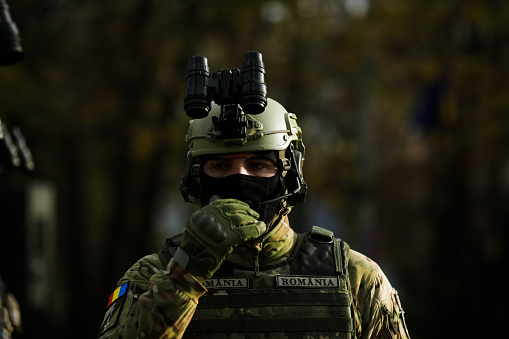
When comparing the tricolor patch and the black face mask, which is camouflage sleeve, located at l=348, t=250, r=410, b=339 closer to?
the black face mask

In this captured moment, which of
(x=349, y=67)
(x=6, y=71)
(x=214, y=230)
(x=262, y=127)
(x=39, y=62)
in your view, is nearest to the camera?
(x=214, y=230)

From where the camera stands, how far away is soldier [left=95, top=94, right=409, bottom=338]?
3.82 metres

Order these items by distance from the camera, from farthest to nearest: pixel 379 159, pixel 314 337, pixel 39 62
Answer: pixel 379 159
pixel 39 62
pixel 314 337

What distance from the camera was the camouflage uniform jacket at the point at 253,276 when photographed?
11.2 feet

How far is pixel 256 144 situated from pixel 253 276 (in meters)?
0.67

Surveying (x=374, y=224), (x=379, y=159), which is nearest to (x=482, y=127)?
(x=374, y=224)

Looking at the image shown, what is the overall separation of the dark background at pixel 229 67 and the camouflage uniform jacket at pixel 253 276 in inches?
343

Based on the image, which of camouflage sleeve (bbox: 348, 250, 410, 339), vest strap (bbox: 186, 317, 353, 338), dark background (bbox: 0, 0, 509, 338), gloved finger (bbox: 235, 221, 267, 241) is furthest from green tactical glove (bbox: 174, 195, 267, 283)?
dark background (bbox: 0, 0, 509, 338)

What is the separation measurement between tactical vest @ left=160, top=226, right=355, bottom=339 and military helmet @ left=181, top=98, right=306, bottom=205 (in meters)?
0.35

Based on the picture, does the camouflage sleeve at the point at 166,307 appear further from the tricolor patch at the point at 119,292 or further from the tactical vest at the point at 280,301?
the tactical vest at the point at 280,301

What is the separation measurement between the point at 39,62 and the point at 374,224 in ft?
22.4

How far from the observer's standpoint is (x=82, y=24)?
16.2 meters

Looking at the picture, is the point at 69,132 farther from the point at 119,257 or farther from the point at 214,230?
the point at 214,230

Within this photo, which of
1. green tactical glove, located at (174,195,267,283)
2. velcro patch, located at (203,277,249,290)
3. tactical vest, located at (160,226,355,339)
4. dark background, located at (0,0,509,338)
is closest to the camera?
green tactical glove, located at (174,195,267,283)
